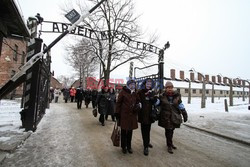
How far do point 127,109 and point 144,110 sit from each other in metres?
0.41

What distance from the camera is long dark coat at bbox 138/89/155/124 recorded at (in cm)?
363

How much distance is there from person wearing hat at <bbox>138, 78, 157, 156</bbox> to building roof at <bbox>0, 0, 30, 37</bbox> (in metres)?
3.33

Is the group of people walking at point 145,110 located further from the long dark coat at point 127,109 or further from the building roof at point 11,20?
the building roof at point 11,20

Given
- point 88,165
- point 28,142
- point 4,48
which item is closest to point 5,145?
point 28,142

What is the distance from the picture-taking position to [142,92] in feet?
12.7

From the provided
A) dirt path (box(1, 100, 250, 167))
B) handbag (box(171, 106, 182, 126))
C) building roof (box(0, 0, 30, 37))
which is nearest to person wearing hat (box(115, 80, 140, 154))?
dirt path (box(1, 100, 250, 167))

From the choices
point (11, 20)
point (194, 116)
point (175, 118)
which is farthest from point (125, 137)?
point (194, 116)

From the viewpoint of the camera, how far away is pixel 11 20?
420cm

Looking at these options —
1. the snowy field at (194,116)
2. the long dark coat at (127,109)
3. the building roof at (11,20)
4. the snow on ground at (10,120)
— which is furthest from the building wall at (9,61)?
the long dark coat at (127,109)

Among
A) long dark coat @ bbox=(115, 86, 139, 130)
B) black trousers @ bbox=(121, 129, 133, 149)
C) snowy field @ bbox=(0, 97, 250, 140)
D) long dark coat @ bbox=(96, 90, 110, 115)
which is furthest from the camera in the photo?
long dark coat @ bbox=(96, 90, 110, 115)

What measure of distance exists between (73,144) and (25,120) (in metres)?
2.13

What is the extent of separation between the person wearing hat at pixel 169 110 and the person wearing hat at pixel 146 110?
1.35 feet

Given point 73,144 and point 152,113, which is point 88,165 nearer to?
point 73,144

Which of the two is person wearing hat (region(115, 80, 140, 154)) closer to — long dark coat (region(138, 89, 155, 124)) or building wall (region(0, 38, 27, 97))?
long dark coat (region(138, 89, 155, 124))
